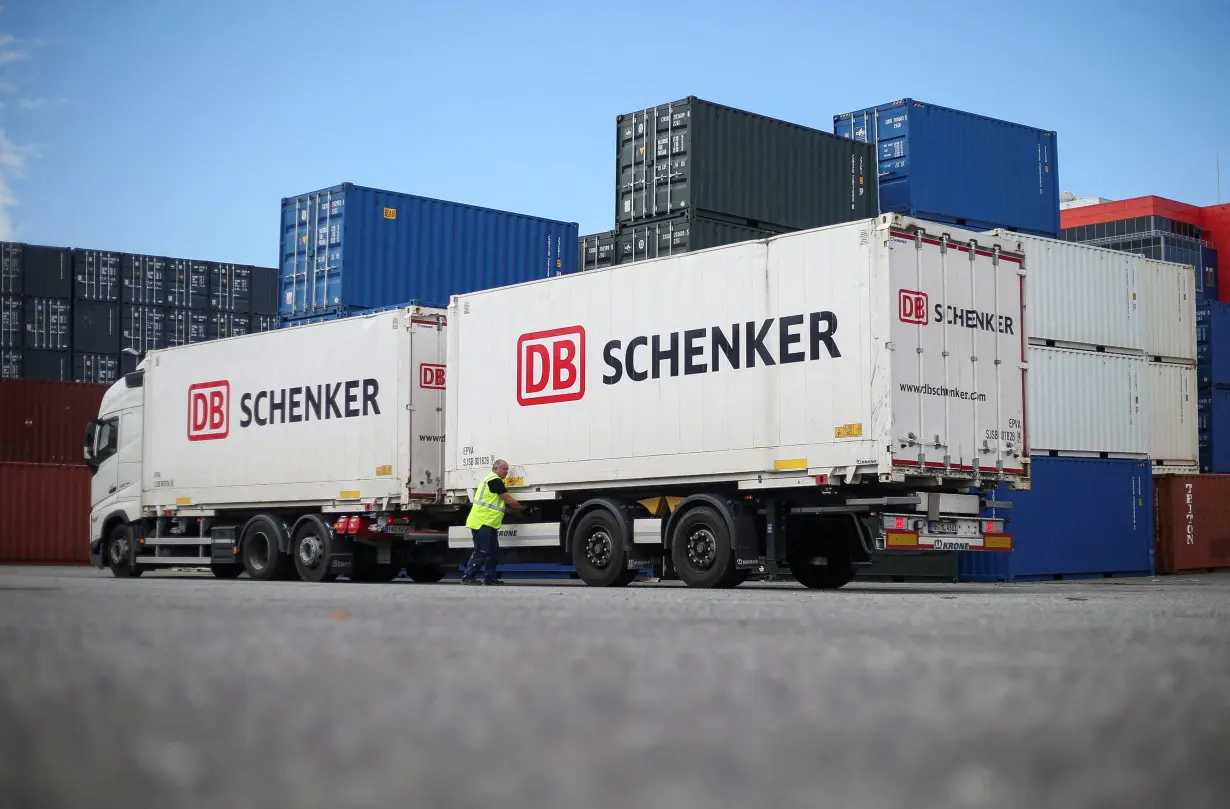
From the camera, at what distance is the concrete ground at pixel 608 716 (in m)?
2.56

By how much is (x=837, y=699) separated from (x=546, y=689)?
841mm

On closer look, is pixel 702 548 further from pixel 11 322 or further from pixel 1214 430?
pixel 11 322

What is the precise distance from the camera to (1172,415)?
904 inches

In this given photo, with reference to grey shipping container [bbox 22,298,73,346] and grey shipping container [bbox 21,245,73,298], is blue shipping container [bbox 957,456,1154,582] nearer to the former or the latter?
grey shipping container [bbox 22,298,73,346]

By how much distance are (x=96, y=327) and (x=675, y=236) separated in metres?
20.1

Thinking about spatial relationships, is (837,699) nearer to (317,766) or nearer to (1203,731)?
(1203,731)

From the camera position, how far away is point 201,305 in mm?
37219

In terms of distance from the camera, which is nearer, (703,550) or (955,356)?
(955,356)

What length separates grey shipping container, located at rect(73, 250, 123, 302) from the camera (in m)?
35.6

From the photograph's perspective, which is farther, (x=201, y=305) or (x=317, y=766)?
(x=201, y=305)

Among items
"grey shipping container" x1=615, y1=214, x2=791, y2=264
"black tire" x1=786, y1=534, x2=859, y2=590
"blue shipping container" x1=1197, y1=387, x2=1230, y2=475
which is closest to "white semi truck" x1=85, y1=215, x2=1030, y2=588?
"black tire" x1=786, y1=534, x2=859, y2=590

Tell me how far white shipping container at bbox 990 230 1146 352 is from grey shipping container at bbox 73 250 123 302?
24202 mm

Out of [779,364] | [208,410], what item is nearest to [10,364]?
[208,410]

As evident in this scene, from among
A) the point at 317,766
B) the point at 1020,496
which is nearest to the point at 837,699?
the point at 317,766
